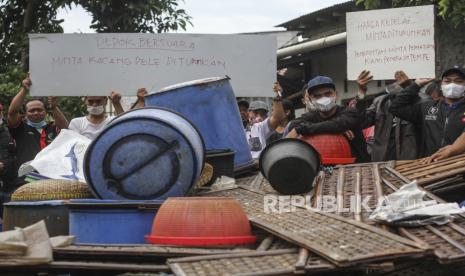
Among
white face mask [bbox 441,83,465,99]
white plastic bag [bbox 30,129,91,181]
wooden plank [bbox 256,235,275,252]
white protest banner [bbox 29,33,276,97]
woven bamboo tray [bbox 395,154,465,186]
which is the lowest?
wooden plank [bbox 256,235,275,252]

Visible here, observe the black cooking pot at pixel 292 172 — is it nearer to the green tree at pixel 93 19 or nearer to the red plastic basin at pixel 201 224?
the red plastic basin at pixel 201 224

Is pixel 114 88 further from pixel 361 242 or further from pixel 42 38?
pixel 361 242

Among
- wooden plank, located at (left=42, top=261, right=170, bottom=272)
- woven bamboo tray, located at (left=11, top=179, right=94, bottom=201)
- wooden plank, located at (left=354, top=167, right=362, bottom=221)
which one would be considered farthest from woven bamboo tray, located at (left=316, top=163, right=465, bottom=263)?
woven bamboo tray, located at (left=11, top=179, right=94, bottom=201)

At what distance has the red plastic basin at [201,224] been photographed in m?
4.72

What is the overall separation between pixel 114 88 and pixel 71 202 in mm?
3041

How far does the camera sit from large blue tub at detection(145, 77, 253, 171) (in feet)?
21.9

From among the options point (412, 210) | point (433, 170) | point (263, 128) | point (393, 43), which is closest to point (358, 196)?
point (412, 210)

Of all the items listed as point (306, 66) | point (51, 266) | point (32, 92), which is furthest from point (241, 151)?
point (306, 66)

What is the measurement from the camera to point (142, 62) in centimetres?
834

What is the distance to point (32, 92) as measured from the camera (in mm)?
8141

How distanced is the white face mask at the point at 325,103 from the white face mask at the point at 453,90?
0.95 meters

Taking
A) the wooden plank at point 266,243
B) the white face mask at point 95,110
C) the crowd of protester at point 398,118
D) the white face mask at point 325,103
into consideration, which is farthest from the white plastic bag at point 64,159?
the wooden plank at point 266,243

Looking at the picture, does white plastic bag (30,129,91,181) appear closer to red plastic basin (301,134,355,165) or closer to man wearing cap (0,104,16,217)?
man wearing cap (0,104,16,217)

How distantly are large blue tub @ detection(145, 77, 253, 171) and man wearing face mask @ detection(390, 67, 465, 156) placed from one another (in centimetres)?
147
